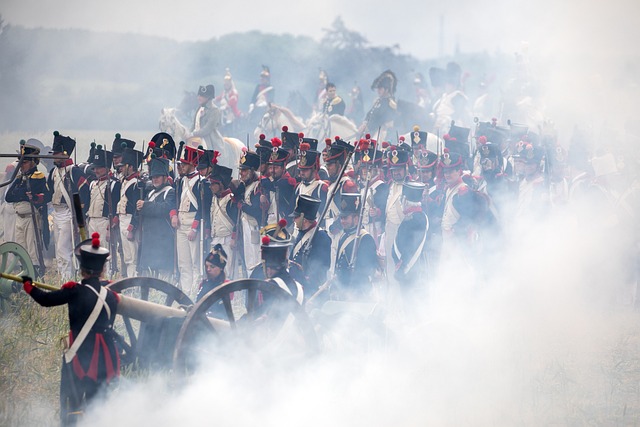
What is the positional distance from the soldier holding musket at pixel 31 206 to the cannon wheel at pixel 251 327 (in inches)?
230

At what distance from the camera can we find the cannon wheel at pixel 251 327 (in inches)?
234

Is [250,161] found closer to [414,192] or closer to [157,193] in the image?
[157,193]

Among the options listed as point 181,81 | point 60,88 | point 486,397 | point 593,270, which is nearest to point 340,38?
point 181,81

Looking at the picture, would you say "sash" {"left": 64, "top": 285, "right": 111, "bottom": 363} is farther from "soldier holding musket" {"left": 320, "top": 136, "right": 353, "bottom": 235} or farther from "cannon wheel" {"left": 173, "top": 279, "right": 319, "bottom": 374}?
"soldier holding musket" {"left": 320, "top": 136, "right": 353, "bottom": 235}

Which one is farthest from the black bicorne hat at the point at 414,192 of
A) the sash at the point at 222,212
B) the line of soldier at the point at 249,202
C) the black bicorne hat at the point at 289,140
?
the black bicorne hat at the point at 289,140

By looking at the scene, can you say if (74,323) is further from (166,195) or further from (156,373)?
(166,195)

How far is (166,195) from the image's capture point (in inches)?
437

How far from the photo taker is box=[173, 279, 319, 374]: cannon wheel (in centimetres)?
593

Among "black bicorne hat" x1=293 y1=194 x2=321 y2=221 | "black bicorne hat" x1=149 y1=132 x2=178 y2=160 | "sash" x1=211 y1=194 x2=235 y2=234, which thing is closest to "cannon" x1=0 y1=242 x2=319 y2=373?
"black bicorne hat" x1=293 y1=194 x2=321 y2=221

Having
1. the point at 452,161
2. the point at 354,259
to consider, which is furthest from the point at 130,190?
the point at 452,161

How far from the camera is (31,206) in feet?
38.2

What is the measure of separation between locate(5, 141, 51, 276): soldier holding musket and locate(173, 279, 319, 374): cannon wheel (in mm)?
5842

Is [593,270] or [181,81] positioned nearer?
[593,270]

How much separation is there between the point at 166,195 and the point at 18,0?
19287mm
